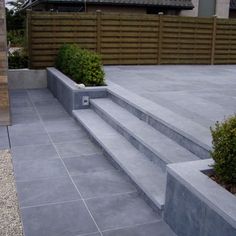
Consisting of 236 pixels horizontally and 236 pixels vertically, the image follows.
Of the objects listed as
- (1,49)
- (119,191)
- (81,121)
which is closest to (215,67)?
(81,121)

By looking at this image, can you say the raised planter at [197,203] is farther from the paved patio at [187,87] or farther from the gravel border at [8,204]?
the paved patio at [187,87]

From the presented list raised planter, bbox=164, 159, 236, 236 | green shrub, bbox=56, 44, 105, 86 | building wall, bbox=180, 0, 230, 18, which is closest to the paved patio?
green shrub, bbox=56, 44, 105, 86

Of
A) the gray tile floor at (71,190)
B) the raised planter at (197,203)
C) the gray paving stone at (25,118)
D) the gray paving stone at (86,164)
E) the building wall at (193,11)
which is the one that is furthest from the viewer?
the building wall at (193,11)

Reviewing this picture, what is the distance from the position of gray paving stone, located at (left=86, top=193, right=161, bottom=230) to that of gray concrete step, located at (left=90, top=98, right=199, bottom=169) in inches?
25.5

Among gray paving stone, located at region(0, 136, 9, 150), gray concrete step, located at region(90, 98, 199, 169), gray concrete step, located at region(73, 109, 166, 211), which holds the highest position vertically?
gray concrete step, located at region(90, 98, 199, 169)

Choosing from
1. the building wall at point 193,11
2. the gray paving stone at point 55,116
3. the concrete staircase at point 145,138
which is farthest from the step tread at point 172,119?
the building wall at point 193,11

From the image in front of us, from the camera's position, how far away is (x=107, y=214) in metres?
3.78

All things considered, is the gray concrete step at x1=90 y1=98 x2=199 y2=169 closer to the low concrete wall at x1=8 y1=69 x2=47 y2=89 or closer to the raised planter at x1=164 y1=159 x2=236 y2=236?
the raised planter at x1=164 y1=159 x2=236 y2=236

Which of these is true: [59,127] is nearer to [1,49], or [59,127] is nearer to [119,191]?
[1,49]

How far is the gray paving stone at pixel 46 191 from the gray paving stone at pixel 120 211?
1.07 feet

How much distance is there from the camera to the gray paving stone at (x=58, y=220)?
3.45 metres

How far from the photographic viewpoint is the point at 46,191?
429cm

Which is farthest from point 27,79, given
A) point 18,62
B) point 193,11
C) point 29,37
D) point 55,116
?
point 193,11

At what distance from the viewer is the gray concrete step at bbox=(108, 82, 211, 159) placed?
14.1 ft
